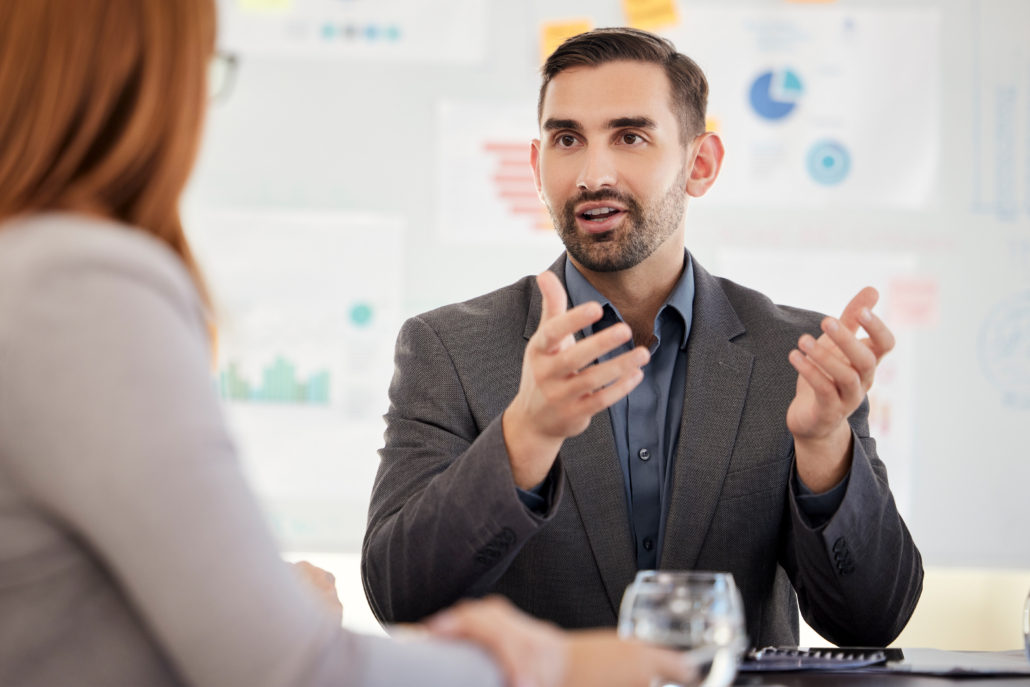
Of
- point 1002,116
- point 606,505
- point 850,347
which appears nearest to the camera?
point 850,347

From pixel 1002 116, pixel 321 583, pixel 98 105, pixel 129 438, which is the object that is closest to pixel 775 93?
pixel 1002 116

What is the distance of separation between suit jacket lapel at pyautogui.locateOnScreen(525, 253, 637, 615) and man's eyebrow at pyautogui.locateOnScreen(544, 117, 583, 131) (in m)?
0.59

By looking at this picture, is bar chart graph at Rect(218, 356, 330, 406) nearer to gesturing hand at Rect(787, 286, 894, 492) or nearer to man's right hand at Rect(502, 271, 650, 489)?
man's right hand at Rect(502, 271, 650, 489)

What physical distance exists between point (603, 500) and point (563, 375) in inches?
18.4

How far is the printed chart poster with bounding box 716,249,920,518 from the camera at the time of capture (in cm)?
251

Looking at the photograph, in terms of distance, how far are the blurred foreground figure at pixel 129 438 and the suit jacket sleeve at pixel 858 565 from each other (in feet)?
2.38

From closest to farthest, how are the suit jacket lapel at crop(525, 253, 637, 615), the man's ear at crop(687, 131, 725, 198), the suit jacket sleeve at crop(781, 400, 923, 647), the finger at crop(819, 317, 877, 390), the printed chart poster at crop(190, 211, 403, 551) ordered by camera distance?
the finger at crop(819, 317, 877, 390) → the suit jacket sleeve at crop(781, 400, 923, 647) → the suit jacket lapel at crop(525, 253, 637, 615) → the man's ear at crop(687, 131, 725, 198) → the printed chart poster at crop(190, 211, 403, 551)

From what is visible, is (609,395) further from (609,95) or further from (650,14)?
(650,14)

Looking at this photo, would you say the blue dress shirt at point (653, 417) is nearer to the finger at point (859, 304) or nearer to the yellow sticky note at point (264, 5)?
the finger at point (859, 304)

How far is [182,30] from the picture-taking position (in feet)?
2.31

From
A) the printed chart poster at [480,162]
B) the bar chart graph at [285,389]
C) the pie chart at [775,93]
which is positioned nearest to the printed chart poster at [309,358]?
the bar chart graph at [285,389]

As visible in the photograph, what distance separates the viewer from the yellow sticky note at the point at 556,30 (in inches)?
99.1

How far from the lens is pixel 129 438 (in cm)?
56

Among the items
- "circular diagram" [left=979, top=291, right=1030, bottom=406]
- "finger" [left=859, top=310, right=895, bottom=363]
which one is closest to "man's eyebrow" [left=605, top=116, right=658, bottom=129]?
"finger" [left=859, top=310, right=895, bottom=363]
